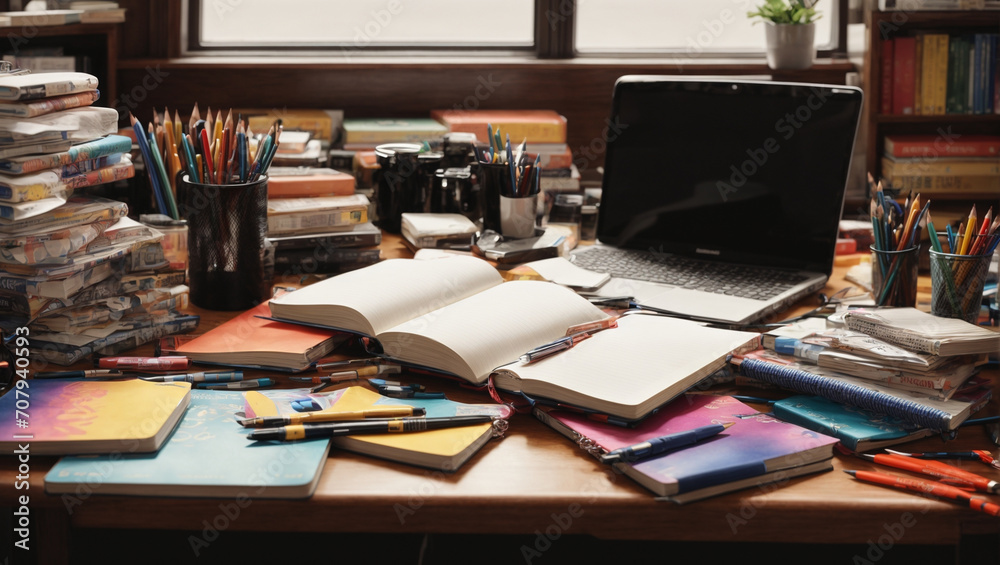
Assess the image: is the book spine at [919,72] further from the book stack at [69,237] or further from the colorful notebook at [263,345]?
the book stack at [69,237]

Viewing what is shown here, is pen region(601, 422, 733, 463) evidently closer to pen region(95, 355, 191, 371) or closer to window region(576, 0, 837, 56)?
pen region(95, 355, 191, 371)

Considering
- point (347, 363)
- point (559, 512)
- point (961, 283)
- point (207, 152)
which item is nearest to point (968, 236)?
point (961, 283)

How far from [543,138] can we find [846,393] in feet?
3.96

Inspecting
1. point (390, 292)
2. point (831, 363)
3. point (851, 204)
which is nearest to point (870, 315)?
point (831, 363)

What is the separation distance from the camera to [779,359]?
42.2 inches

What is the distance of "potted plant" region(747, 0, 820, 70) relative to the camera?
7.52 feet

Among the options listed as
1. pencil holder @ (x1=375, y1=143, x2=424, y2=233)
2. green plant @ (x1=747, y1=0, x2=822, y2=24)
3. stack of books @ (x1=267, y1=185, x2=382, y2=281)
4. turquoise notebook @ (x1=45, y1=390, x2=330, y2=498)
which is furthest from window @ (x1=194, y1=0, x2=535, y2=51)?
turquoise notebook @ (x1=45, y1=390, x2=330, y2=498)

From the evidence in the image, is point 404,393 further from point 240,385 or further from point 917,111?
point 917,111

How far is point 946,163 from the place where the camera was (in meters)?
2.34

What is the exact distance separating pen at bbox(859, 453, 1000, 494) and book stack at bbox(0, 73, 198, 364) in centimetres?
88

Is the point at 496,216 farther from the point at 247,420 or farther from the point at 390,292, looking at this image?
the point at 247,420

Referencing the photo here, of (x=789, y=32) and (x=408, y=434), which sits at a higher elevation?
(x=789, y=32)

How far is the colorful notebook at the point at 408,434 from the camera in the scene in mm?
885

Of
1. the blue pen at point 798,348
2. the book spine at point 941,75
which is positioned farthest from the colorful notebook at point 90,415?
the book spine at point 941,75
